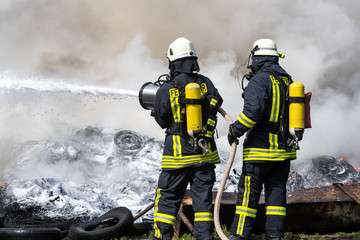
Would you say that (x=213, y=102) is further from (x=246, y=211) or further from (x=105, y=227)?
(x=105, y=227)

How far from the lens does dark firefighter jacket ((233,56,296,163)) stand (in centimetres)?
392

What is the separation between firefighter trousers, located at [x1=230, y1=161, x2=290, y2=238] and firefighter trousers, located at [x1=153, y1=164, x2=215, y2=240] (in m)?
0.34

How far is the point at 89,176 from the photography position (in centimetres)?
802

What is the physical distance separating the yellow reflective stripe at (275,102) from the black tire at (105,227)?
1998 millimetres

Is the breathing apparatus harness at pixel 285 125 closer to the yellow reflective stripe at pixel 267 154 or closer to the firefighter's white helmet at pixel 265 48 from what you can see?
the yellow reflective stripe at pixel 267 154

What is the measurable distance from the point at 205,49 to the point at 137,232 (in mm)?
8464

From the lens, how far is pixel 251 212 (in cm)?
403

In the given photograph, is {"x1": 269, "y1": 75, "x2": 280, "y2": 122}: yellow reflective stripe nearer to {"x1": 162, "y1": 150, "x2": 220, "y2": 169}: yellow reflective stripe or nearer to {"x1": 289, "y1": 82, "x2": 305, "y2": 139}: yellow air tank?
{"x1": 289, "y1": 82, "x2": 305, "y2": 139}: yellow air tank

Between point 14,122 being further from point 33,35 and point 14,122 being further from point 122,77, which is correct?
point 33,35

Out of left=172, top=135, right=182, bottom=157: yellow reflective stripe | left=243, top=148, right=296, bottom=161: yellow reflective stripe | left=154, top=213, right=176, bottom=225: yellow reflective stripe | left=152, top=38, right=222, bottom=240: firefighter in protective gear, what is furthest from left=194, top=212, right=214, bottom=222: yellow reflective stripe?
left=243, top=148, right=296, bottom=161: yellow reflective stripe

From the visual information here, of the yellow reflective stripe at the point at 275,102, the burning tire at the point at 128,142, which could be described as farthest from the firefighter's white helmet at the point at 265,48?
the burning tire at the point at 128,142

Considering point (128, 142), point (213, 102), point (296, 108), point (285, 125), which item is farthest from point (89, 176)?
point (296, 108)

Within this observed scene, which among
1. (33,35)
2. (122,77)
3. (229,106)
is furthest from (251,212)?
(33,35)

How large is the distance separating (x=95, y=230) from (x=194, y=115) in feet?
6.11
